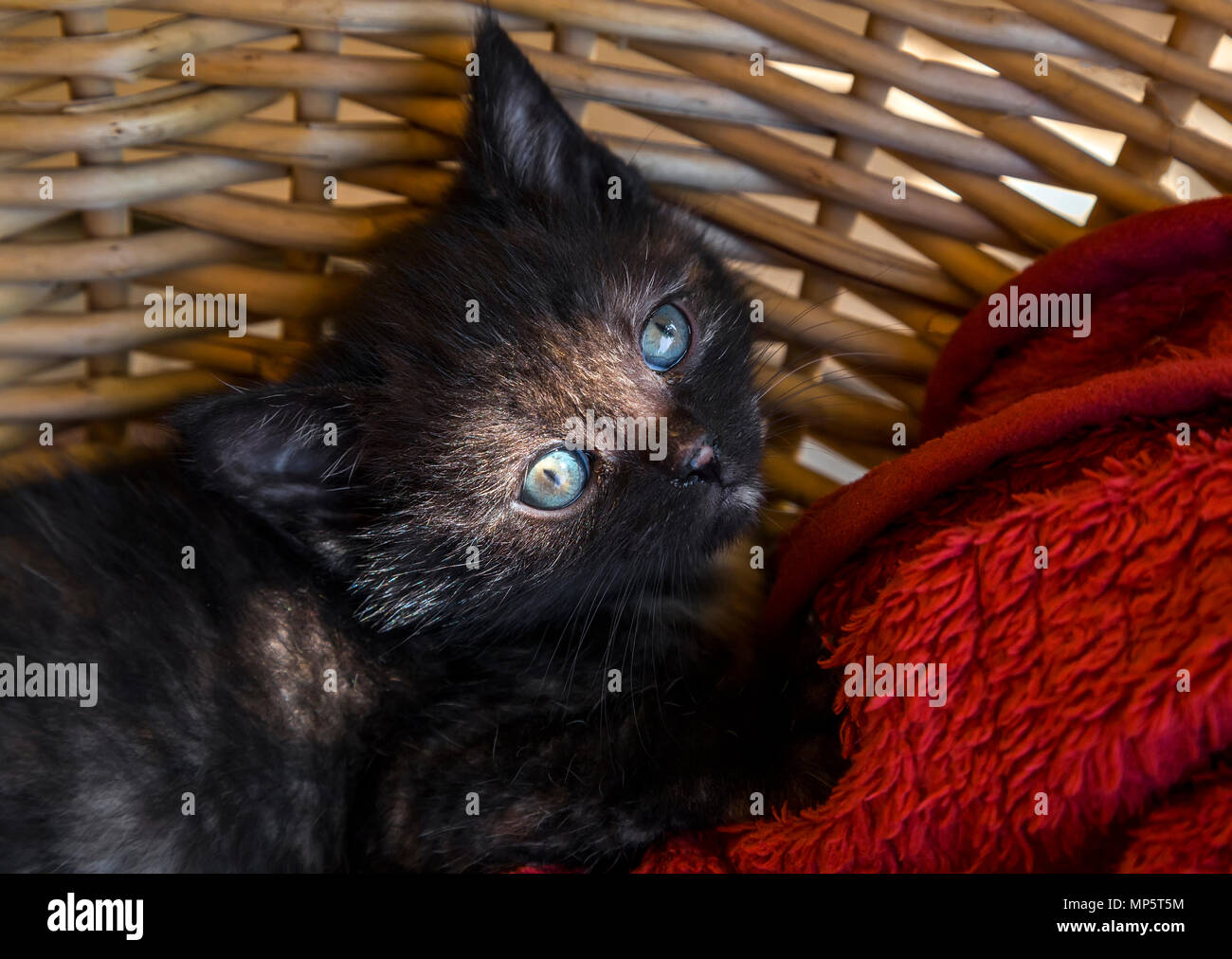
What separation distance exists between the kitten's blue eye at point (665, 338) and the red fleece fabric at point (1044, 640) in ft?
1.01

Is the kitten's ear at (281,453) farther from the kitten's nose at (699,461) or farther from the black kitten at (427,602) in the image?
the kitten's nose at (699,461)

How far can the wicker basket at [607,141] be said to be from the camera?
151 cm

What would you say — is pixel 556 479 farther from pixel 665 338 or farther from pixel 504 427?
pixel 665 338

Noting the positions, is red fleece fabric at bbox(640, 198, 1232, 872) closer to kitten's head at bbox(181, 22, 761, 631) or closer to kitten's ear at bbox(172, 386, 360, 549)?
kitten's head at bbox(181, 22, 761, 631)

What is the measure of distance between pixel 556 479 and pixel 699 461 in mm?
177

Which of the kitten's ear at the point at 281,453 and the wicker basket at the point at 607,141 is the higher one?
the wicker basket at the point at 607,141

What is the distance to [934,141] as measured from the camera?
1587 mm

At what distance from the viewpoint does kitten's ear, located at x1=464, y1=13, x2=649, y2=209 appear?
1479 millimetres

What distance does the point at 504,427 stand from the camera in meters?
1.34

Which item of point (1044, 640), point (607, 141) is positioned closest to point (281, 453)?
point (607, 141)

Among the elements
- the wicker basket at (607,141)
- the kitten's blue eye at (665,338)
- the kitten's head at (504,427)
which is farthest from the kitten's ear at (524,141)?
the kitten's blue eye at (665,338)

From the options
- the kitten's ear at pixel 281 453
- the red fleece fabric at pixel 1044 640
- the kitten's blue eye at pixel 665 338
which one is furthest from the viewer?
the kitten's blue eye at pixel 665 338

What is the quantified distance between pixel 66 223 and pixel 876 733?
4.48ft

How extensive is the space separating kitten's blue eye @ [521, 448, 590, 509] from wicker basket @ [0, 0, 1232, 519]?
425mm
